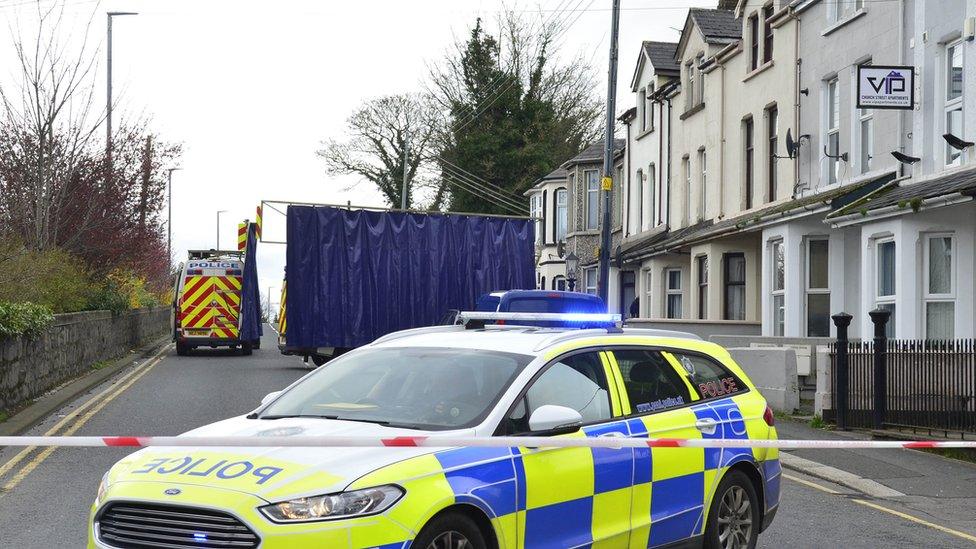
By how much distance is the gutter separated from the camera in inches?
612

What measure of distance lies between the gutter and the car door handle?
922 cm

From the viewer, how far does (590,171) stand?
44.8 meters

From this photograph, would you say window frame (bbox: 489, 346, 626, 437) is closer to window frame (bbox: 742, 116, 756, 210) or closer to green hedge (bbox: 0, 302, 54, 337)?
green hedge (bbox: 0, 302, 54, 337)

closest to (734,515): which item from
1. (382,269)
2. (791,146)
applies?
(382,269)

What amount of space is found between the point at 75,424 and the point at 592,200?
31.2 meters

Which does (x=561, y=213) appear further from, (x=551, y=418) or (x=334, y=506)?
(x=334, y=506)

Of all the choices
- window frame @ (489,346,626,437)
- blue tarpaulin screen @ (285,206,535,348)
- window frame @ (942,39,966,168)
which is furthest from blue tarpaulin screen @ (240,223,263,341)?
window frame @ (489,346,626,437)

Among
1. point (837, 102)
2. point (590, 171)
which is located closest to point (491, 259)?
point (837, 102)

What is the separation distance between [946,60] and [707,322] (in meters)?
9.86

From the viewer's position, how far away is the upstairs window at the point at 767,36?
2636 cm

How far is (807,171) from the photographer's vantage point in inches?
931

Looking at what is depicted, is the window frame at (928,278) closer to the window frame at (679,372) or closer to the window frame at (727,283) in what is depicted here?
the window frame at (727,283)

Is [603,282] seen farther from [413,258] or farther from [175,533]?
[175,533]

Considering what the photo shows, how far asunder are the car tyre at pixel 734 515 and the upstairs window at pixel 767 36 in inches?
788
